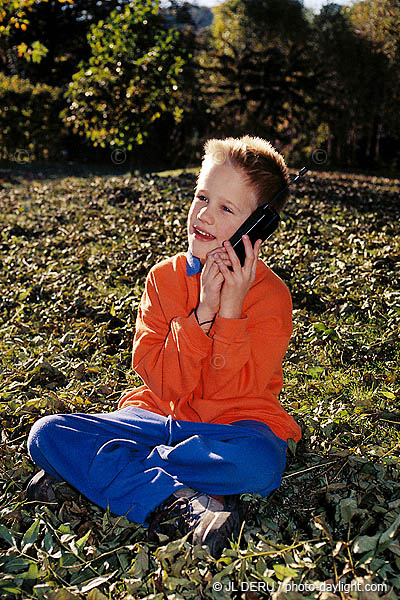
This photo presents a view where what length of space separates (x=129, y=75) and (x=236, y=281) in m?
11.2

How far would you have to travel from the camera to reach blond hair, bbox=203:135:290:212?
2.81m

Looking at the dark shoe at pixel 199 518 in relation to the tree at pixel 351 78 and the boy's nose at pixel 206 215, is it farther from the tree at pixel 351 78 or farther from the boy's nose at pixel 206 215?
the tree at pixel 351 78

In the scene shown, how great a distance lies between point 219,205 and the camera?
2.79 meters

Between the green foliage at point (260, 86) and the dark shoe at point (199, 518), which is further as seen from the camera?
the green foliage at point (260, 86)

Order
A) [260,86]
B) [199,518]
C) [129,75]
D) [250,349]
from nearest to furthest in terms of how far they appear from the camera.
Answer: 1. [199,518]
2. [250,349]
3. [129,75]
4. [260,86]

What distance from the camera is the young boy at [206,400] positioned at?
2555 mm

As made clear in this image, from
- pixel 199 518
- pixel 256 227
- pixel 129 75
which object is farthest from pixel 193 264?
pixel 129 75

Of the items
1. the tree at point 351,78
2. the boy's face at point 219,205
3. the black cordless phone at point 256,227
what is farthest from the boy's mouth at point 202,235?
the tree at point 351,78

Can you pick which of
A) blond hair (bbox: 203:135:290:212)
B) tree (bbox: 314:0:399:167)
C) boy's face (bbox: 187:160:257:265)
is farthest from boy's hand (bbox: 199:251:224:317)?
tree (bbox: 314:0:399:167)

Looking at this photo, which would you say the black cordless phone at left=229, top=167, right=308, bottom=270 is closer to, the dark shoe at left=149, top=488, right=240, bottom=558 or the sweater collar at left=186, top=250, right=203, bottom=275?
the sweater collar at left=186, top=250, right=203, bottom=275

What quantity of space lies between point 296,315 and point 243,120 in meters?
18.8

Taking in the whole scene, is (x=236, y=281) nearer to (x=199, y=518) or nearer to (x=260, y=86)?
(x=199, y=518)

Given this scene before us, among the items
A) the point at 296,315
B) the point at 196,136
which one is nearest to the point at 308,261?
the point at 296,315

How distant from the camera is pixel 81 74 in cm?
1315
